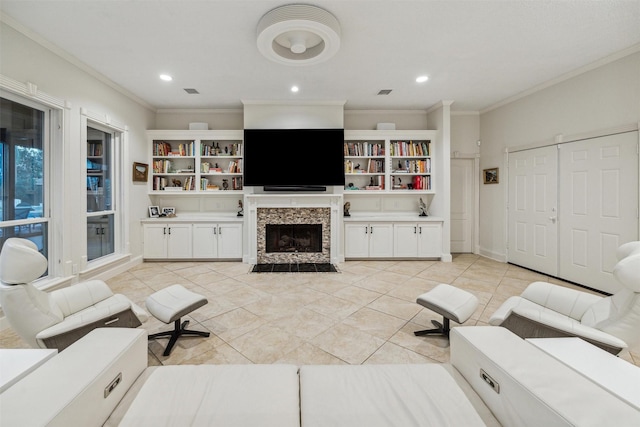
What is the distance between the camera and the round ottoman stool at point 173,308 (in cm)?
209

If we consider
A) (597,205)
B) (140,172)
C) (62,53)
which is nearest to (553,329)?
(597,205)

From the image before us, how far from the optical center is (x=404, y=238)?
4.92 m

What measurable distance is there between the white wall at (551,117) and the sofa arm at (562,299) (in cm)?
252

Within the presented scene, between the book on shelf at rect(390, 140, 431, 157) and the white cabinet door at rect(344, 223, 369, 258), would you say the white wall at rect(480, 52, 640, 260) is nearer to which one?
the book on shelf at rect(390, 140, 431, 157)

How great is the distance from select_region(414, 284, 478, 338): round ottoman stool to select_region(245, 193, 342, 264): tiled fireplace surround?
2529 millimetres

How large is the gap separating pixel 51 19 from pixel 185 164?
9.36ft

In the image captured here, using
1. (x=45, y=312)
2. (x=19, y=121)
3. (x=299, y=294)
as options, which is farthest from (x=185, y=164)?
(x=45, y=312)

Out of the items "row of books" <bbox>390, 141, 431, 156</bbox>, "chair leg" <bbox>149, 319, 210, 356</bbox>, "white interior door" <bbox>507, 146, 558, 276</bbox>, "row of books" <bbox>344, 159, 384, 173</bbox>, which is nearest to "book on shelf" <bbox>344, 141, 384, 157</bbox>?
"row of books" <bbox>344, 159, 384, 173</bbox>

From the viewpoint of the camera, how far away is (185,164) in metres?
5.23

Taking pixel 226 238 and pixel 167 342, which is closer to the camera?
pixel 167 342

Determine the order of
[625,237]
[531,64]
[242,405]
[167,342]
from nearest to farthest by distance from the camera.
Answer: [242,405]
[167,342]
[625,237]
[531,64]

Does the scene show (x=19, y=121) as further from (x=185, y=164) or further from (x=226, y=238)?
(x=226, y=238)

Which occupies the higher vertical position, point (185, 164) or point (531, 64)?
point (531, 64)

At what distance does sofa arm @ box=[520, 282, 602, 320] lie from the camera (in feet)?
6.37
